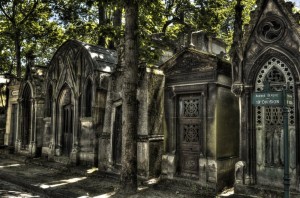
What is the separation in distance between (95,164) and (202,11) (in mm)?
7076

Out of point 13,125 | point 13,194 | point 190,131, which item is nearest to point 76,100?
point 13,194

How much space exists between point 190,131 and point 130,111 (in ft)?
7.90

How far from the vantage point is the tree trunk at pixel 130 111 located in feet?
23.3

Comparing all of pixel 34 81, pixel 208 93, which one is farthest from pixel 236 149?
pixel 34 81

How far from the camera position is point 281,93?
4.88m

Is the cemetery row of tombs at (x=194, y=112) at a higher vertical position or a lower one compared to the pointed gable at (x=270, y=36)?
lower

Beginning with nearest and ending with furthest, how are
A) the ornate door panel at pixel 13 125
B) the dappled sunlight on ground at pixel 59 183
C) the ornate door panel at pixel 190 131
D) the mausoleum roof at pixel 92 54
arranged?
the ornate door panel at pixel 190 131 < the dappled sunlight on ground at pixel 59 183 < the mausoleum roof at pixel 92 54 < the ornate door panel at pixel 13 125

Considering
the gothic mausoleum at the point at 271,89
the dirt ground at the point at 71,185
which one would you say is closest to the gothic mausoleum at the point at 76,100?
the dirt ground at the point at 71,185

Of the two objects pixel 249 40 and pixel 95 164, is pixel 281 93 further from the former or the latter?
pixel 95 164

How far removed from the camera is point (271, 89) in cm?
729

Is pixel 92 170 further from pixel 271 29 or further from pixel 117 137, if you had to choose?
pixel 271 29

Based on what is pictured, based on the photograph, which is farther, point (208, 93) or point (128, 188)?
point (208, 93)

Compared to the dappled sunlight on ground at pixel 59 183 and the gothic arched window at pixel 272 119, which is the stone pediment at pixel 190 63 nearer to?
the gothic arched window at pixel 272 119

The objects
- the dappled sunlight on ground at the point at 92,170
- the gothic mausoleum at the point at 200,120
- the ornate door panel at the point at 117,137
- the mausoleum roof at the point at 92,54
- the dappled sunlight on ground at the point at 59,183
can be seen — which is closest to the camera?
the gothic mausoleum at the point at 200,120
